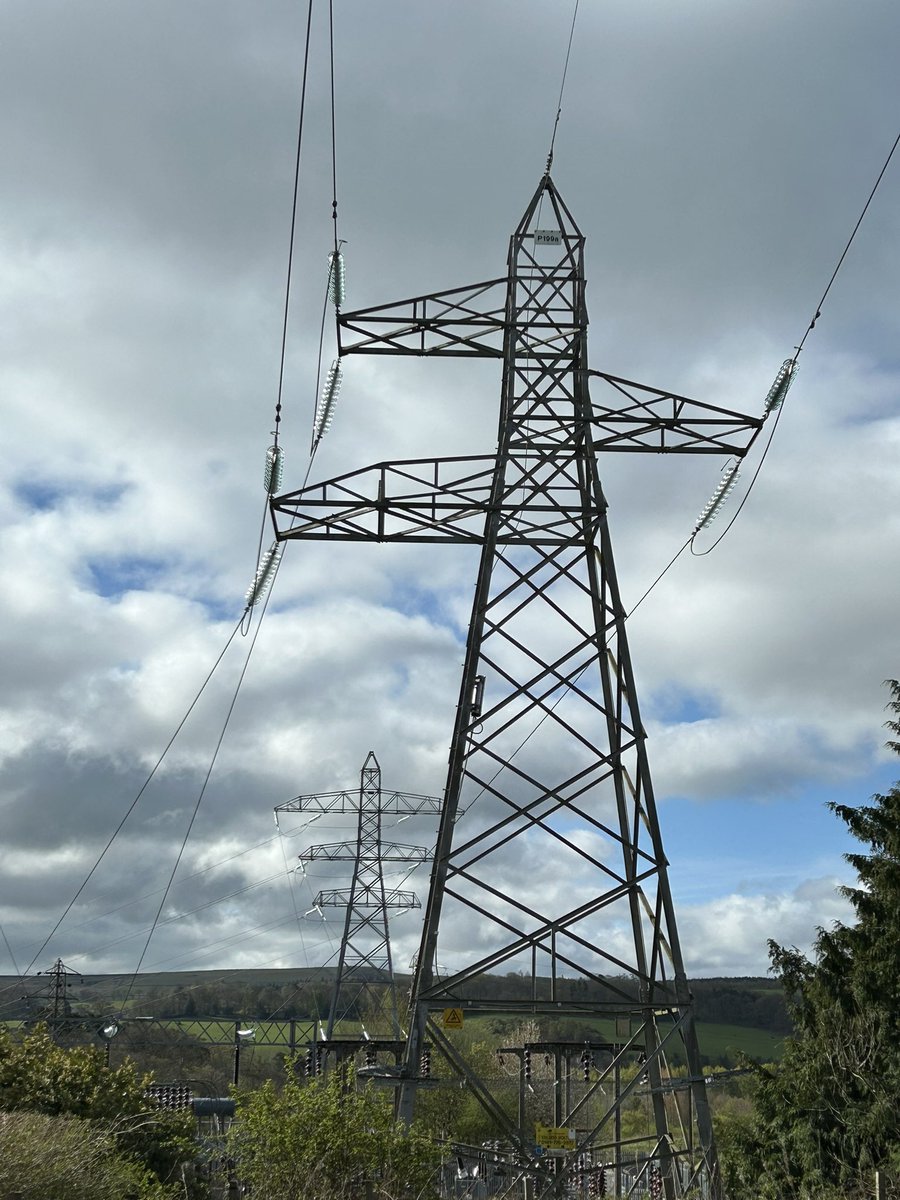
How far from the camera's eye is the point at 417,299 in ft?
66.0

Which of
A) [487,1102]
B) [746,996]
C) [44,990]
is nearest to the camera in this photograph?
[487,1102]

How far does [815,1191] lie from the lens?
24203 mm

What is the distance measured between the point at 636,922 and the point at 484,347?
882 centimetres

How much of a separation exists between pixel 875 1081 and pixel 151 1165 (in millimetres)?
13330

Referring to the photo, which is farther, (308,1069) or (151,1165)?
(308,1069)

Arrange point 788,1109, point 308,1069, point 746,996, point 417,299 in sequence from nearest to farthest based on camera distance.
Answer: point 417,299 → point 788,1109 → point 308,1069 → point 746,996

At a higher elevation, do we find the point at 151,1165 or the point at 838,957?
the point at 838,957

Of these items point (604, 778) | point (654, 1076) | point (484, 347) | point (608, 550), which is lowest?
point (654, 1076)

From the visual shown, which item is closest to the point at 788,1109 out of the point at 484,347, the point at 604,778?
the point at 604,778

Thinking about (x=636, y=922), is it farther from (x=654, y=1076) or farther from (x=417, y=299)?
(x=417, y=299)

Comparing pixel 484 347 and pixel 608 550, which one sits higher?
pixel 484 347

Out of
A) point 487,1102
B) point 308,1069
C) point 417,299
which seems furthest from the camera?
point 308,1069

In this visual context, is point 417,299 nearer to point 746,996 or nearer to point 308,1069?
point 308,1069

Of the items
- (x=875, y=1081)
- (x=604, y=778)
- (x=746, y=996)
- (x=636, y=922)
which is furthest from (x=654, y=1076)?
(x=746, y=996)
